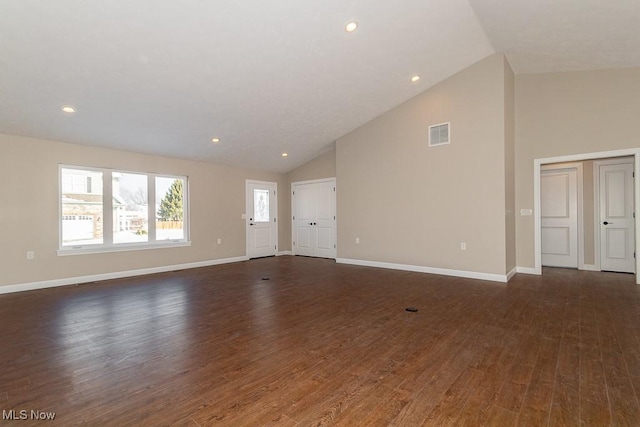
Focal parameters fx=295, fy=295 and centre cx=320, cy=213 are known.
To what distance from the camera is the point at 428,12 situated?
365cm

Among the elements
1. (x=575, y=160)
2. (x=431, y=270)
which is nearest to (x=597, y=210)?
(x=575, y=160)

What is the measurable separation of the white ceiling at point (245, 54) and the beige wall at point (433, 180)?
509 millimetres

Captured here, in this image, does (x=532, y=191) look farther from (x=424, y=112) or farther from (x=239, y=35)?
(x=239, y=35)

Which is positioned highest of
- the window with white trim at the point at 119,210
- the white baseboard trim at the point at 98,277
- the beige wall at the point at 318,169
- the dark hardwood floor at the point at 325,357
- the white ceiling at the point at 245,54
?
the white ceiling at the point at 245,54

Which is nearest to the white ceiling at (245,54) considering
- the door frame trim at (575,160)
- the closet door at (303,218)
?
the door frame trim at (575,160)

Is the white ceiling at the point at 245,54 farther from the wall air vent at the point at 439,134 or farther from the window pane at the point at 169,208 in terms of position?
the window pane at the point at 169,208

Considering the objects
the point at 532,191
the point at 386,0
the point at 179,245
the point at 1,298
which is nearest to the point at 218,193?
the point at 179,245

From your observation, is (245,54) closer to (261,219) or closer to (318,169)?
(318,169)

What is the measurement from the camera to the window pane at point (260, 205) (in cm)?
800

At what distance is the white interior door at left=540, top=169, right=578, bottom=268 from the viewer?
5.80 m

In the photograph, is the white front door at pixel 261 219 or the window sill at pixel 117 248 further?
the white front door at pixel 261 219

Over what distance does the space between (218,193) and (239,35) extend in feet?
14.2

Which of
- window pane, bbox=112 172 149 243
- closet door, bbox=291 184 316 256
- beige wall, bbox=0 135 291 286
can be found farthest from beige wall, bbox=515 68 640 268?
window pane, bbox=112 172 149 243

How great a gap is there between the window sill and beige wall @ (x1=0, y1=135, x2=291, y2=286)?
7 centimetres
